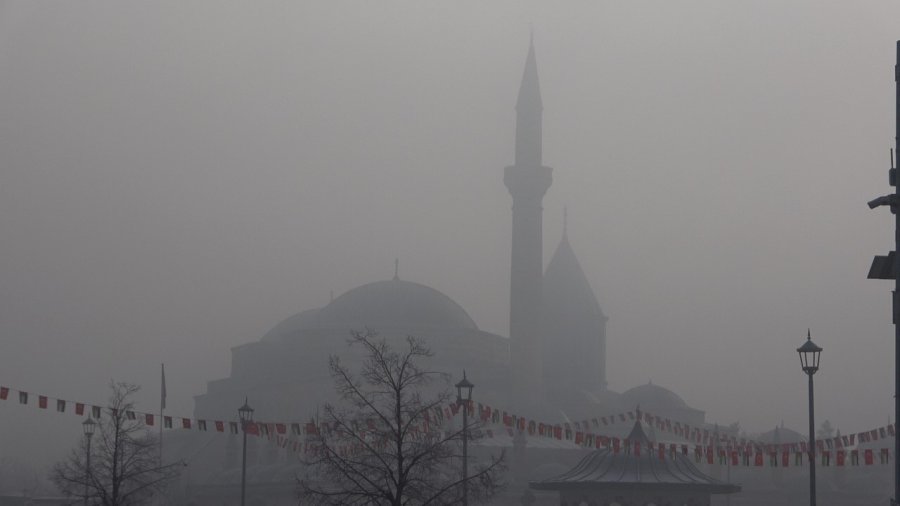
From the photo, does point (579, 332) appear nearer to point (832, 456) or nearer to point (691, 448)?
point (691, 448)

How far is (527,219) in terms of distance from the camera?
91.6 m

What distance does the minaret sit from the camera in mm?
91438

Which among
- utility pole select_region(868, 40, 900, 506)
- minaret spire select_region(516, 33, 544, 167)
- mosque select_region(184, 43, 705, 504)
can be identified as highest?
minaret spire select_region(516, 33, 544, 167)

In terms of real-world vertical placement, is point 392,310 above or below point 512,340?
above

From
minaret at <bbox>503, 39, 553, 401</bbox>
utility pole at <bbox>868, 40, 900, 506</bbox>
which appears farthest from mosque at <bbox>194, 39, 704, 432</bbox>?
utility pole at <bbox>868, 40, 900, 506</bbox>

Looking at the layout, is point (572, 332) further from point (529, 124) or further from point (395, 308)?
point (529, 124)

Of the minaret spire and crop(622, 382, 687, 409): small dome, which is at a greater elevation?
the minaret spire

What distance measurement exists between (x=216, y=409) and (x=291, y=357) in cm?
677

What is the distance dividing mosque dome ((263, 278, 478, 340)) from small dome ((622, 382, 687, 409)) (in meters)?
13.7

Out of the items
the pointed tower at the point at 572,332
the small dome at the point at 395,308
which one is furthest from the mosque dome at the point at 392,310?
the pointed tower at the point at 572,332

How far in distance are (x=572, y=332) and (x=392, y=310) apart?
64.2 feet

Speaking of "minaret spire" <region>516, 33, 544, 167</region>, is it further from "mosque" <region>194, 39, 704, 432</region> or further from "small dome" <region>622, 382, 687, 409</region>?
"small dome" <region>622, 382, 687, 409</region>

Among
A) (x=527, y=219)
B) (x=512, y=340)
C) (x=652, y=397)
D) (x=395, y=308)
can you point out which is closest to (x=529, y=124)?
(x=527, y=219)

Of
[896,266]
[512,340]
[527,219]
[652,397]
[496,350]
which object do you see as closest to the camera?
[896,266]
